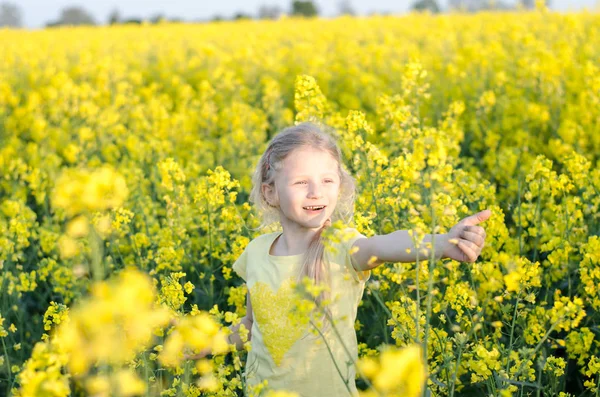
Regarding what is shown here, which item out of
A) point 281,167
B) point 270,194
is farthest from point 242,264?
point 281,167

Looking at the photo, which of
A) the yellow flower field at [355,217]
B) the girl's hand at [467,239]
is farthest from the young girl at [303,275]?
the girl's hand at [467,239]

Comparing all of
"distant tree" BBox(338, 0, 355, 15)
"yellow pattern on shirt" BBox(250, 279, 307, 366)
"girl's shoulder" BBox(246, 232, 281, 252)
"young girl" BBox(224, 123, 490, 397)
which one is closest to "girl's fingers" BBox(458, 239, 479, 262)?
"young girl" BBox(224, 123, 490, 397)

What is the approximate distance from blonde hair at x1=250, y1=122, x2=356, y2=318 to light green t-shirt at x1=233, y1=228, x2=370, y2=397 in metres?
0.04

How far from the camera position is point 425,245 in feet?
6.70

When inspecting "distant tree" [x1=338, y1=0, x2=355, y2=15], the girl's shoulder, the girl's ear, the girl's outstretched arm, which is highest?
"distant tree" [x1=338, y1=0, x2=355, y2=15]

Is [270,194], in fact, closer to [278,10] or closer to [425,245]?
[425,245]

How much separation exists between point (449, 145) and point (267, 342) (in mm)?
1994

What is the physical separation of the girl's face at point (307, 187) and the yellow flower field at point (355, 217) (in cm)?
26

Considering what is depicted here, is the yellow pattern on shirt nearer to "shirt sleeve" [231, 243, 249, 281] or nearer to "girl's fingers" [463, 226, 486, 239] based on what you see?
"shirt sleeve" [231, 243, 249, 281]

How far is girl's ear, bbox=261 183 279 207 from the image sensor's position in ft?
8.46

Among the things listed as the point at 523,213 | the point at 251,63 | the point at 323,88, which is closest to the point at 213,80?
the point at 251,63

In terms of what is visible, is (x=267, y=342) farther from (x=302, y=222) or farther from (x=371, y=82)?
(x=371, y=82)

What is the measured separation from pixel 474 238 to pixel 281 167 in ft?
2.57

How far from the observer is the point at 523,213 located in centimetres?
325
